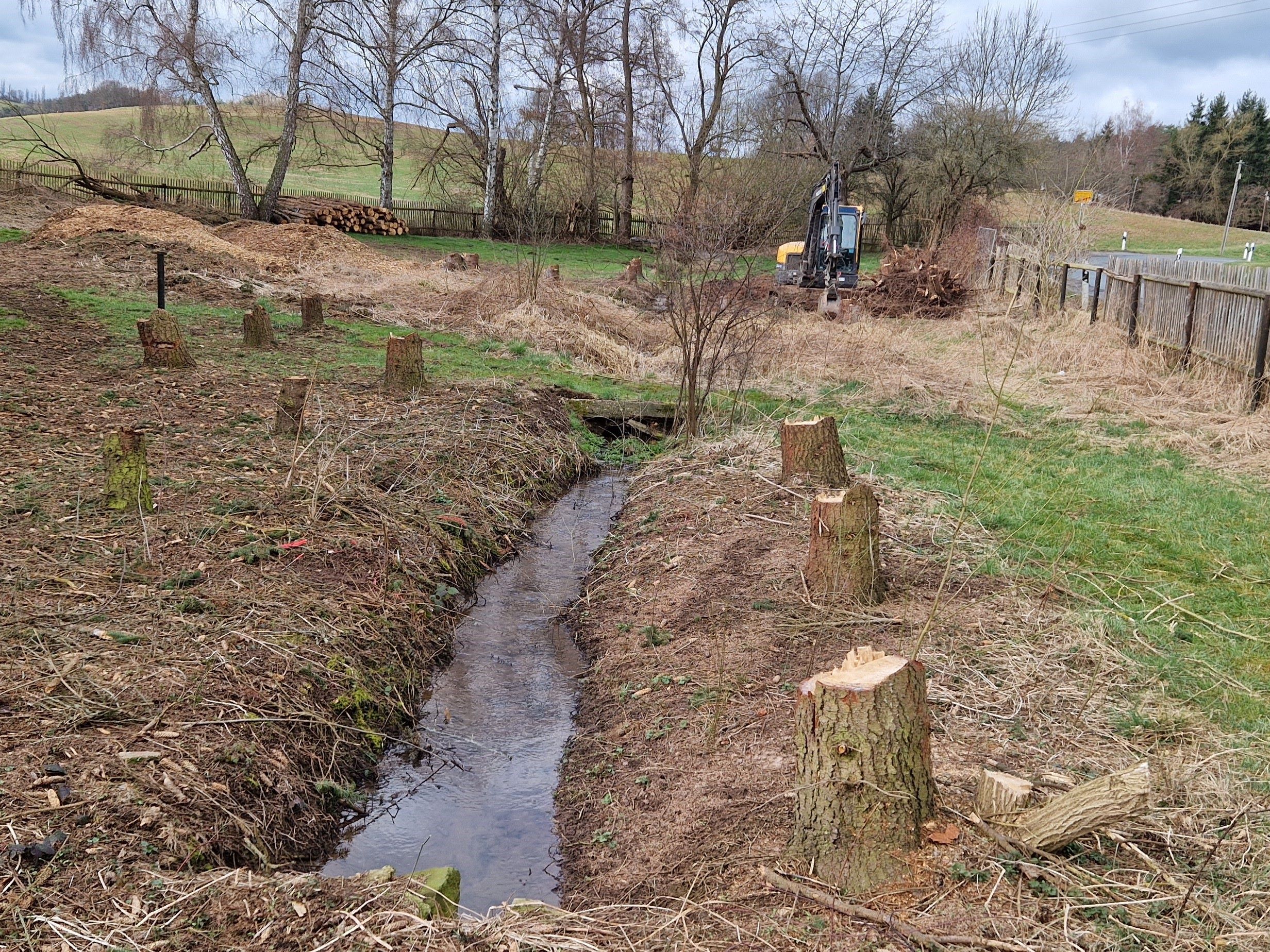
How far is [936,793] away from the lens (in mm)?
3617

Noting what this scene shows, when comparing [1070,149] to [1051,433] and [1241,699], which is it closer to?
[1051,433]

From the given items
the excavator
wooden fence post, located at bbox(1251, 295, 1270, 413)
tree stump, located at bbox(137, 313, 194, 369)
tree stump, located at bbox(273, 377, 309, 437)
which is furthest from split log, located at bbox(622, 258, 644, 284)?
tree stump, located at bbox(273, 377, 309, 437)

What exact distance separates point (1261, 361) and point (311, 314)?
11.9m

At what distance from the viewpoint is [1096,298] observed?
16688 mm

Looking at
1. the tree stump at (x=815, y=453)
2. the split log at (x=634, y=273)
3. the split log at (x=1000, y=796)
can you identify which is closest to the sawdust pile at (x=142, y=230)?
the split log at (x=634, y=273)

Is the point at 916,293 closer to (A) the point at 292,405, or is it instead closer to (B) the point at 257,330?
Result: (B) the point at 257,330

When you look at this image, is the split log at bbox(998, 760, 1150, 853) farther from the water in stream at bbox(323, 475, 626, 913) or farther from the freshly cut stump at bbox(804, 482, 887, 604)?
the freshly cut stump at bbox(804, 482, 887, 604)

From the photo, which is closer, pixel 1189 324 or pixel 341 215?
pixel 1189 324

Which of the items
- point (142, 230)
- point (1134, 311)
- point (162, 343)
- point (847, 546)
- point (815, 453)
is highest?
point (142, 230)

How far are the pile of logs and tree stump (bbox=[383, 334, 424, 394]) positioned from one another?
70.2 feet

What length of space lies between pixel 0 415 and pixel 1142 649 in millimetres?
8548

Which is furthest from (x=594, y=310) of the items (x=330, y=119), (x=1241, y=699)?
(x=330, y=119)

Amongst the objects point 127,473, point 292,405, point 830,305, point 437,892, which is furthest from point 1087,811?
point 830,305

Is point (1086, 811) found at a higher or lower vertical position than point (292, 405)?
lower
